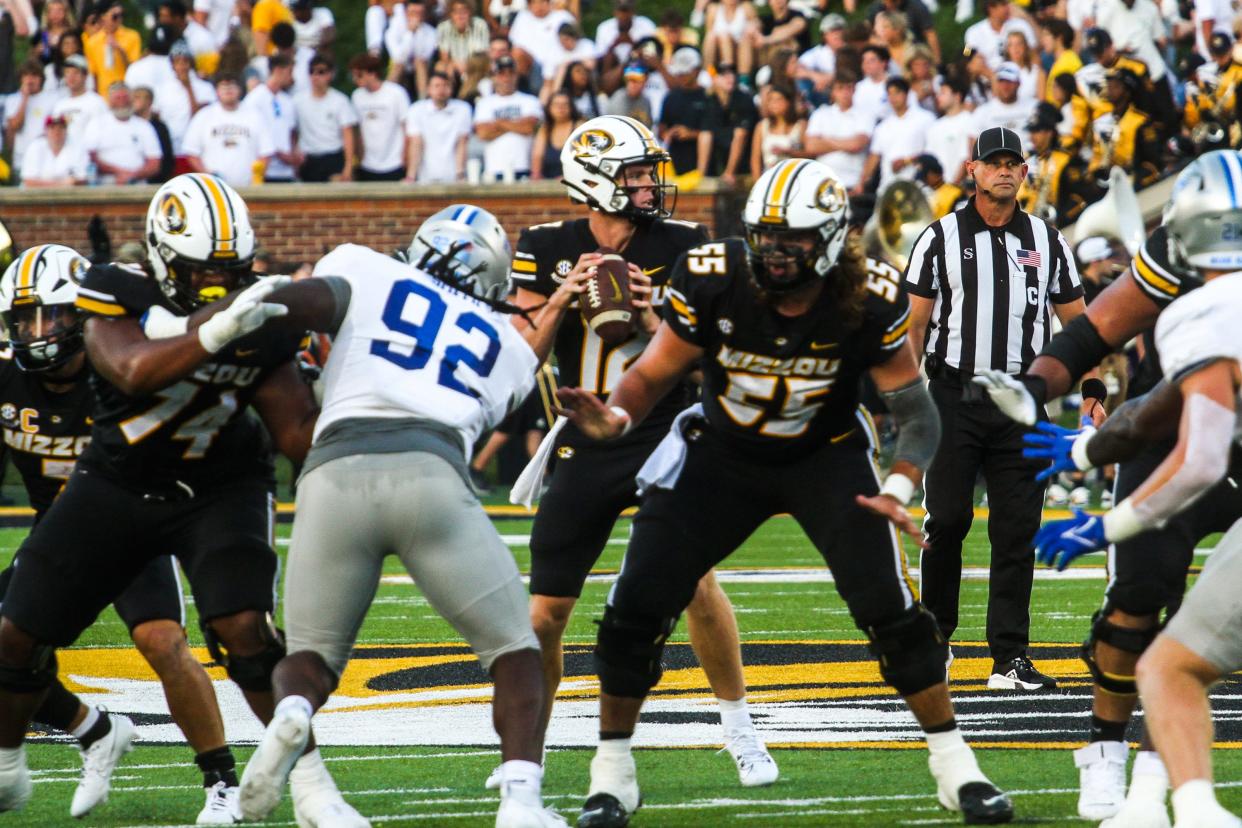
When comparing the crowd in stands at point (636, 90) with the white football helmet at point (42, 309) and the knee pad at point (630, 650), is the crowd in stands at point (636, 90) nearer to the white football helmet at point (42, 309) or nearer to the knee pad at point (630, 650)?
the white football helmet at point (42, 309)

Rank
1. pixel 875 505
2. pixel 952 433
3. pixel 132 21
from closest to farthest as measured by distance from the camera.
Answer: pixel 875 505, pixel 952 433, pixel 132 21

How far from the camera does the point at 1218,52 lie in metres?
15.3

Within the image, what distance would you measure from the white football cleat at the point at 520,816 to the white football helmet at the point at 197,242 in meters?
1.52

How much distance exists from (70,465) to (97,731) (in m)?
0.95

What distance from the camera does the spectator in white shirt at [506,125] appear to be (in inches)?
664

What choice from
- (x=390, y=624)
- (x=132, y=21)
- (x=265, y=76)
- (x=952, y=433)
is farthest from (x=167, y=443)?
(x=132, y=21)

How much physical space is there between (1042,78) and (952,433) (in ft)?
29.6

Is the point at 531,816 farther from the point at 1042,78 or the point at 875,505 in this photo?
the point at 1042,78

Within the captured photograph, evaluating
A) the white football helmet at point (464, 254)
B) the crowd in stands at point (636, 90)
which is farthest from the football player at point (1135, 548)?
the crowd in stands at point (636, 90)

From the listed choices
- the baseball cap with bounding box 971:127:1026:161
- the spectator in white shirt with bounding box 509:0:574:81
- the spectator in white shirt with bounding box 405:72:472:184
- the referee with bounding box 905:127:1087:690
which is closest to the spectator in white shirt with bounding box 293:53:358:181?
the spectator in white shirt with bounding box 405:72:472:184

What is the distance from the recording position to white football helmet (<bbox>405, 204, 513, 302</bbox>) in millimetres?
5016

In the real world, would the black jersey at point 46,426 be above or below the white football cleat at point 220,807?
above

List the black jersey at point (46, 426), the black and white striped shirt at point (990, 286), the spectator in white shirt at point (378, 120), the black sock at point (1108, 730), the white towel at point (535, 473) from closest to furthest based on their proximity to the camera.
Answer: the black sock at point (1108, 730) < the white towel at point (535, 473) < the black jersey at point (46, 426) < the black and white striped shirt at point (990, 286) < the spectator in white shirt at point (378, 120)

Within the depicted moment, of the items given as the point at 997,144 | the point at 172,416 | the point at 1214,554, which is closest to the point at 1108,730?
the point at 1214,554
